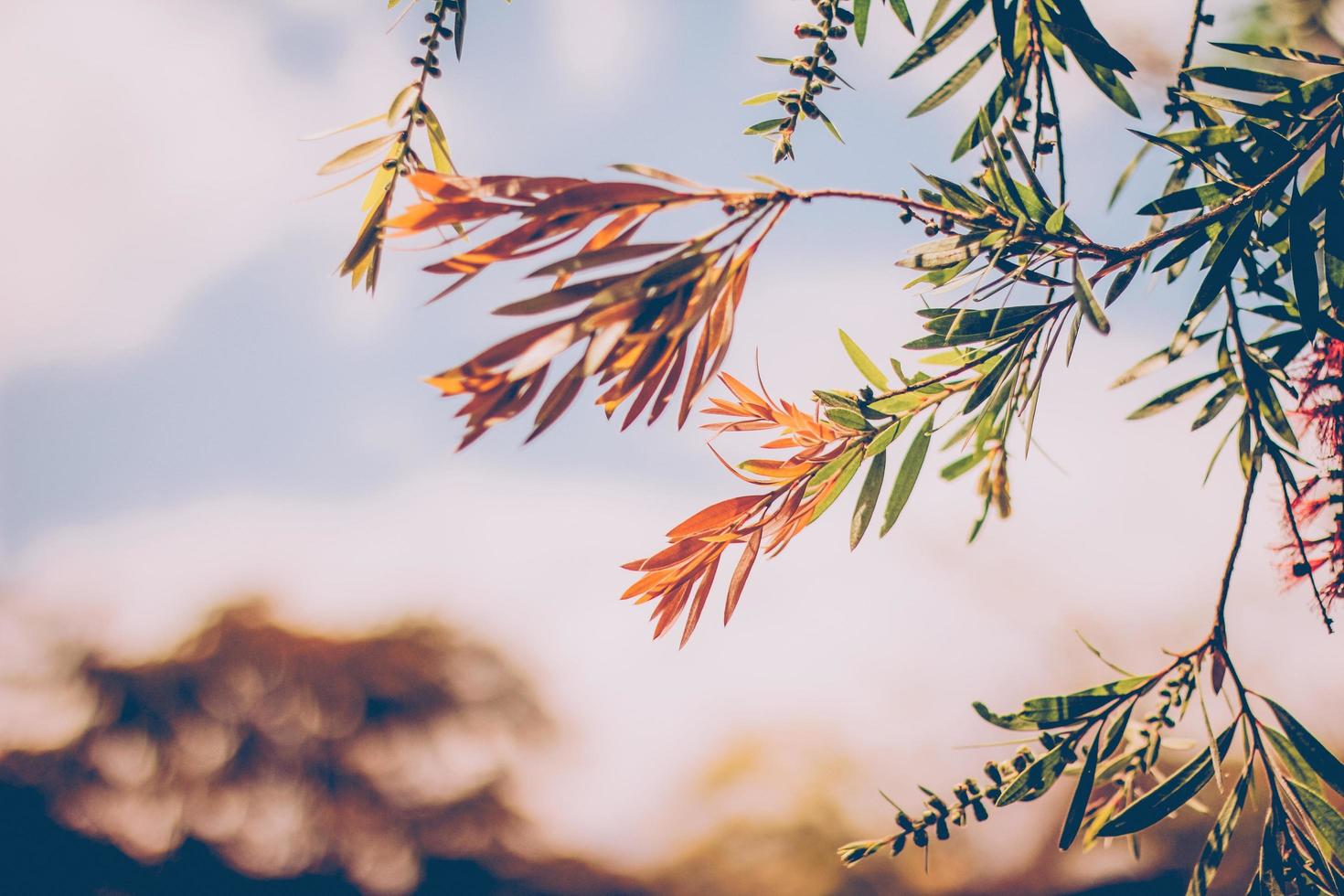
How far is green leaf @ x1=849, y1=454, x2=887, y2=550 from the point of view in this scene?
778 mm

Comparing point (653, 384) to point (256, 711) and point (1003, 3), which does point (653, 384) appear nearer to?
point (1003, 3)

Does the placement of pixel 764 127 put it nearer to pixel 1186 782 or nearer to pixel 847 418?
pixel 847 418

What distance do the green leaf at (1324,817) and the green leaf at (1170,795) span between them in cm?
6

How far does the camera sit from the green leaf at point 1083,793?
726 mm

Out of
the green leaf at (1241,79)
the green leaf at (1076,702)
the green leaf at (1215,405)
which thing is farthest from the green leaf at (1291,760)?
the green leaf at (1241,79)

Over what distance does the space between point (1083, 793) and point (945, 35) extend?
0.77 meters

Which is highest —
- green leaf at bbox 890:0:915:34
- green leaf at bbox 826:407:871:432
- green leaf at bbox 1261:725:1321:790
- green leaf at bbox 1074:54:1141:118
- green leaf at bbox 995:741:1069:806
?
green leaf at bbox 890:0:915:34

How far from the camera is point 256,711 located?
3.24 metres

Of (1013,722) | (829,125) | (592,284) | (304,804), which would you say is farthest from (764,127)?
(304,804)

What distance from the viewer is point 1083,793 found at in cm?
75

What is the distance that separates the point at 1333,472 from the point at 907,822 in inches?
22.4

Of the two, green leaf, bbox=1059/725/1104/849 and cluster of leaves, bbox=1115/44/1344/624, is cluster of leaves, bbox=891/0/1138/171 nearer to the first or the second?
cluster of leaves, bbox=1115/44/1344/624

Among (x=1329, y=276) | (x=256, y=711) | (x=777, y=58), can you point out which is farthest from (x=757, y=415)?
(x=256, y=711)

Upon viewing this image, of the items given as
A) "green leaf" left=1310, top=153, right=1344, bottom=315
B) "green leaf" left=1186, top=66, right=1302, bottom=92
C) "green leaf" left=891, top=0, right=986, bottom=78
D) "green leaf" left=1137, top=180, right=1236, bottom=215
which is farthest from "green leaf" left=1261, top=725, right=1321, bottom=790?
"green leaf" left=891, top=0, right=986, bottom=78
